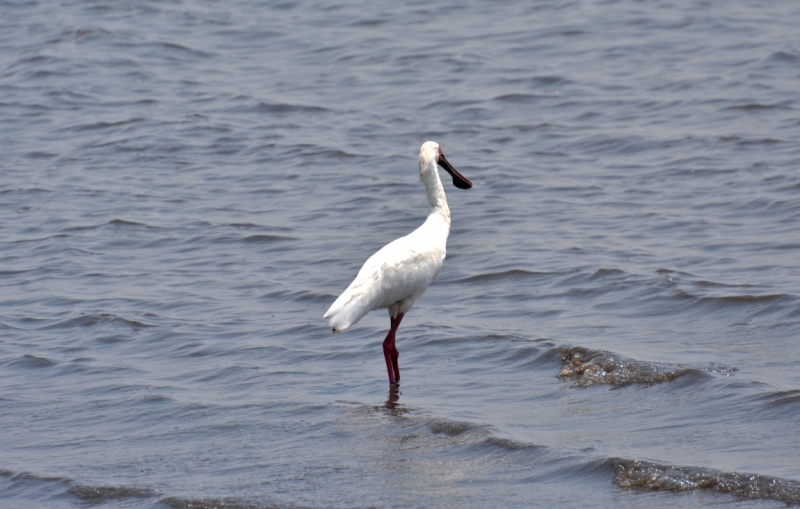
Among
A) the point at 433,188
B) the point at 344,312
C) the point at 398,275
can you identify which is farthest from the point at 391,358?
the point at 433,188

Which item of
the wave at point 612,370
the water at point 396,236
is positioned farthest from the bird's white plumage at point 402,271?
the wave at point 612,370

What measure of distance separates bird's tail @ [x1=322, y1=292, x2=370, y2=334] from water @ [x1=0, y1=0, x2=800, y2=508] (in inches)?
16.2

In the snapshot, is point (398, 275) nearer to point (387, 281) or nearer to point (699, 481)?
point (387, 281)

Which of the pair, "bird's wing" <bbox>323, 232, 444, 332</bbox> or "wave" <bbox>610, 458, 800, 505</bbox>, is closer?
"wave" <bbox>610, 458, 800, 505</bbox>

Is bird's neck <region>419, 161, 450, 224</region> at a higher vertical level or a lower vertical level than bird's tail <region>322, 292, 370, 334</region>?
higher

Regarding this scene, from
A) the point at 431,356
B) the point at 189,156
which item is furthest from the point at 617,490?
the point at 189,156

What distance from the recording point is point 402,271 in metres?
8.20

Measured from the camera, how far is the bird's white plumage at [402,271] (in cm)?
796

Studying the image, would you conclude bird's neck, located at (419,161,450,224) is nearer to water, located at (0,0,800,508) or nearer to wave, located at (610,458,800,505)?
water, located at (0,0,800,508)

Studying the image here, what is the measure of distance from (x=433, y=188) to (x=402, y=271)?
825 millimetres

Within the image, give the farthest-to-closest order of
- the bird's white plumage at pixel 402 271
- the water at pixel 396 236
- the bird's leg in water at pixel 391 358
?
the bird's white plumage at pixel 402 271
the bird's leg in water at pixel 391 358
the water at pixel 396 236

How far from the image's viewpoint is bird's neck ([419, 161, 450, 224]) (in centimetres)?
869

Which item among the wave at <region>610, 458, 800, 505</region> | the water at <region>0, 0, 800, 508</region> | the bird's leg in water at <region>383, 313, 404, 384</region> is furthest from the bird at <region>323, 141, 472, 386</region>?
the wave at <region>610, 458, 800, 505</region>

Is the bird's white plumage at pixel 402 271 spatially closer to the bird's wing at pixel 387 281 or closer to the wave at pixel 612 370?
the bird's wing at pixel 387 281
